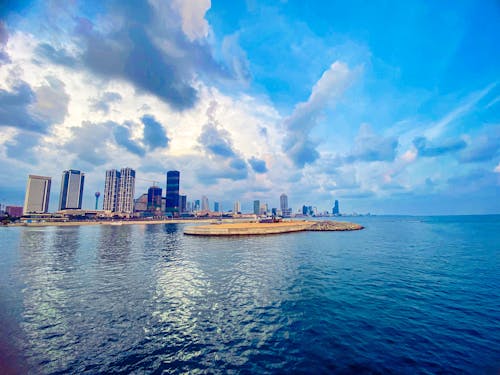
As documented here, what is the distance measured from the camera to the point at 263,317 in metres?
16.6

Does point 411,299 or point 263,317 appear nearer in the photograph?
point 263,317

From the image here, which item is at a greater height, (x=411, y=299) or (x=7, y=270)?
(x=7, y=270)

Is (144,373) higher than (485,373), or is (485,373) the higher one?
(144,373)

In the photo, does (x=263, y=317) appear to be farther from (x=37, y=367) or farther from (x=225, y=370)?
(x=37, y=367)

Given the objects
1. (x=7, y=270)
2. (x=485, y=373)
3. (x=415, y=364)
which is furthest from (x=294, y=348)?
(x=7, y=270)

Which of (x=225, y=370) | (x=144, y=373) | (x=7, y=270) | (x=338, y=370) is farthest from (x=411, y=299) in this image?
(x=7, y=270)

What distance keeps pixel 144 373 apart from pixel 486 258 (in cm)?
5716

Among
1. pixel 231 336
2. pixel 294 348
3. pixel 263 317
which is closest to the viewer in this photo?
pixel 294 348

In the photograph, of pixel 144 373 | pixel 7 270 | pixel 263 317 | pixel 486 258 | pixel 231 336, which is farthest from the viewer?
pixel 486 258

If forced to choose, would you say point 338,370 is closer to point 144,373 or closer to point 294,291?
point 144,373

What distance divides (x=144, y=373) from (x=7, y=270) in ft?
119

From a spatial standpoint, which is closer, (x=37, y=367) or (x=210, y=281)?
(x=37, y=367)

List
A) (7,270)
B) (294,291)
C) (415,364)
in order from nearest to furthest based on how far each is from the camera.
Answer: (415,364)
(294,291)
(7,270)

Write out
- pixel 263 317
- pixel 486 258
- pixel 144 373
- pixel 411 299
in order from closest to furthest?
pixel 144 373
pixel 263 317
pixel 411 299
pixel 486 258
